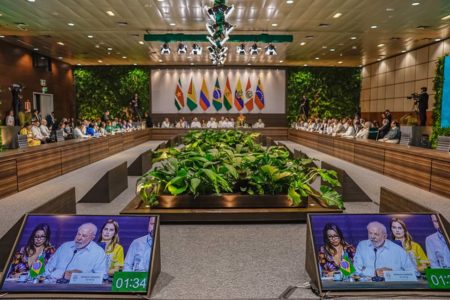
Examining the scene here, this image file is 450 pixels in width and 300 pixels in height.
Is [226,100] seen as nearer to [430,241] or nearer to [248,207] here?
[248,207]

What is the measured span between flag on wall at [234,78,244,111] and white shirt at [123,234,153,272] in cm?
1778

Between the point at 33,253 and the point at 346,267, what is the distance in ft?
5.66

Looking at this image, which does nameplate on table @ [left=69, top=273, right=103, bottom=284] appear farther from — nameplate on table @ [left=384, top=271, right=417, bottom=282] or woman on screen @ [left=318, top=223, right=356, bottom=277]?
nameplate on table @ [left=384, top=271, right=417, bottom=282]

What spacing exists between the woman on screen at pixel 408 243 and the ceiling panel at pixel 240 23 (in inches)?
267

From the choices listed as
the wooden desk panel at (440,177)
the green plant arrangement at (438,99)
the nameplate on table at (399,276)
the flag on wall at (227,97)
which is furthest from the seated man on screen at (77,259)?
the flag on wall at (227,97)

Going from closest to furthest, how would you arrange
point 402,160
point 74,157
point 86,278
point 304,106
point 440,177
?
1. point 86,278
2. point 440,177
3. point 402,160
4. point 74,157
5. point 304,106

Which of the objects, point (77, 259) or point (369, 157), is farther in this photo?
point (369, 157)

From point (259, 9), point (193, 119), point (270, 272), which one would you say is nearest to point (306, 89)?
point (193, 119)

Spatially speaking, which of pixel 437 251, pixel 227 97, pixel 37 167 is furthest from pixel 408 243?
pixel 227 97

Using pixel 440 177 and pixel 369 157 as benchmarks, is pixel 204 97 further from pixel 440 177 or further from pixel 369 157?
pixel 440 177

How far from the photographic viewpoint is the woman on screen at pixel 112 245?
2.03 metres

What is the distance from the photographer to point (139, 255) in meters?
2.07

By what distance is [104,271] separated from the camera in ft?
6.59

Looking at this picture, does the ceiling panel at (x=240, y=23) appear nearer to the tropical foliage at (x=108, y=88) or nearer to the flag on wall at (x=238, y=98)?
the tropical foliage at (x=108, y=88)
